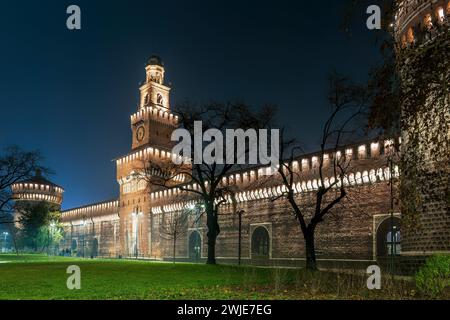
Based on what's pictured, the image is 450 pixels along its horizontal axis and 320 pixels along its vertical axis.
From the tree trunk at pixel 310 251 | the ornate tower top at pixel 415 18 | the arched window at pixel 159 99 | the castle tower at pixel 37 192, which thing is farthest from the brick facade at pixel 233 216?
the castle tower at pixel 37 192

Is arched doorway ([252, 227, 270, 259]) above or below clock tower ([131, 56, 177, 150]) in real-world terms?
below

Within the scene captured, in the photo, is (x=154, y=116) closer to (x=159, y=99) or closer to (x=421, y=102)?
(x=159, y=99)

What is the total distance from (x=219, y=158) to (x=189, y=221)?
22365 millimetres

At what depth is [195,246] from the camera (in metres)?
48.5

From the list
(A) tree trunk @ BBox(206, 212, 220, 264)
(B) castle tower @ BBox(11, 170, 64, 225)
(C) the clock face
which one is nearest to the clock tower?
(C) the clock face

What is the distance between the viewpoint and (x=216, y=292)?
39.4ft

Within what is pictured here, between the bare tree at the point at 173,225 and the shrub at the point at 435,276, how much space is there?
37847 mm

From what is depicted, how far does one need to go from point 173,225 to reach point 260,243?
13.9 m

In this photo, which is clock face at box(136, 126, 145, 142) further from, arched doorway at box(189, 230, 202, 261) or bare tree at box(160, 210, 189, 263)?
arched doorway at box(189, 230, 202, 261)

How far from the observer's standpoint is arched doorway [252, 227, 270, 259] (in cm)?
3922

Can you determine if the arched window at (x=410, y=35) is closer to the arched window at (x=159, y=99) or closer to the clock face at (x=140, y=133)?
the clock face at (x=140, y=133)

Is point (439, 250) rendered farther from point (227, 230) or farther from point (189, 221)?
point (189, 221)

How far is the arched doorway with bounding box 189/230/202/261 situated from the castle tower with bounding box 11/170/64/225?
40.0 metres

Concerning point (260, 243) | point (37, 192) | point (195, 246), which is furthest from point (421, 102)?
point (37, 192)
